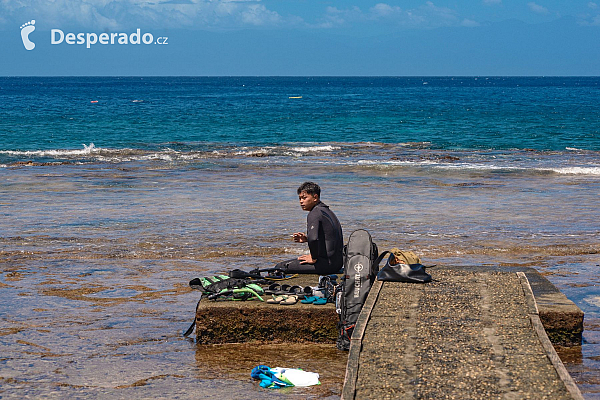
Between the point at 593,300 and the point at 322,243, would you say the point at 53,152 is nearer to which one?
the point at 322,243

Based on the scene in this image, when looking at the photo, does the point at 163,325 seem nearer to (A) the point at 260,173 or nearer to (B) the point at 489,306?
(B) the point at 489,306

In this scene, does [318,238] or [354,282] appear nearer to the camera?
[354,282]

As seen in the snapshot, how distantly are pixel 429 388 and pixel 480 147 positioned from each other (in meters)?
32.3

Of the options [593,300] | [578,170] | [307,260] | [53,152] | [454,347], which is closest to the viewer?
[454,347]

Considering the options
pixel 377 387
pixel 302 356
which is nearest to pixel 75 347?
pixel 302 356

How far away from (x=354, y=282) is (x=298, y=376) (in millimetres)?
1420

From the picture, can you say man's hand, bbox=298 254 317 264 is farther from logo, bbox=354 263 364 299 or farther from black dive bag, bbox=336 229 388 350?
logo, bbox=354 263 364 299

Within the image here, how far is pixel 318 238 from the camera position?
788 cm

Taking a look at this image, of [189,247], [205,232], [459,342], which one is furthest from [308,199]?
[205,232]

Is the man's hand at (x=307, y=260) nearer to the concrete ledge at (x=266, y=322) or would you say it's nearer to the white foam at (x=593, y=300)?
the concrete ledge at (x=266, y=322)

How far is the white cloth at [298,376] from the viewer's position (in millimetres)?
5961

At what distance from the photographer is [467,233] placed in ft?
42.5

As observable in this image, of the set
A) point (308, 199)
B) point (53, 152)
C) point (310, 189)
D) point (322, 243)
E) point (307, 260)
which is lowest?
point (53, 152)

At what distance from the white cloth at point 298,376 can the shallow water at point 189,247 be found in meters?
0.10
